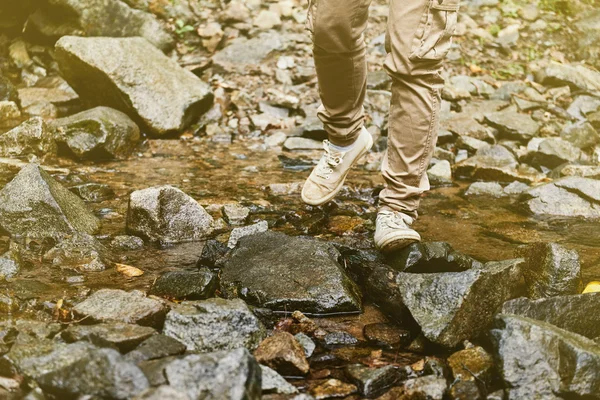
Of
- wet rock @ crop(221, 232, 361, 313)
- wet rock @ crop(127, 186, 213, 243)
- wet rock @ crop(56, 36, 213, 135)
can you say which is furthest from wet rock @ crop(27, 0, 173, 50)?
wet rock @ crop(221, 232, 361, 313)

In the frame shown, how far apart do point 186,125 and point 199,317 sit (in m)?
4.24

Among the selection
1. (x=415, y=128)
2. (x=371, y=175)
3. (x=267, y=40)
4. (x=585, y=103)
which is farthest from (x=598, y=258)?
(x=267, y=40)

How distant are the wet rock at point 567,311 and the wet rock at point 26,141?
4.15 metres

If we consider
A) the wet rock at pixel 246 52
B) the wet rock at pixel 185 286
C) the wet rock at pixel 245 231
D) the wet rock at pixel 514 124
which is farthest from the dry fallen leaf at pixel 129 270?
the wet rock at pixel 246 52

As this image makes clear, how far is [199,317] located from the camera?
2.14 metres

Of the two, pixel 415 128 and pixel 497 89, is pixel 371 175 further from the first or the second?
pixel 497 89

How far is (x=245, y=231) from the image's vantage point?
331cm

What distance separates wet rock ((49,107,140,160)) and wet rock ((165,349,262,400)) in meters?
3.76

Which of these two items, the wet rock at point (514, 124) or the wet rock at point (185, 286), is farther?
the wet rock at point (514, 124)

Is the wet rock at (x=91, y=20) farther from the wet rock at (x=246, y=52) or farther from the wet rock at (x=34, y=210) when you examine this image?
the wet rock at (x=34, y=210)

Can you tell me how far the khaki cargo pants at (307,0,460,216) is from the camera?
8.32 feet

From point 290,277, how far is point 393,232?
22.5 inches

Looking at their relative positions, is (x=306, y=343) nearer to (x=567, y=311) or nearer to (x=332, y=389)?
(x=332, y=389)

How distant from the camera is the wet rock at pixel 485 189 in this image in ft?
15.0
